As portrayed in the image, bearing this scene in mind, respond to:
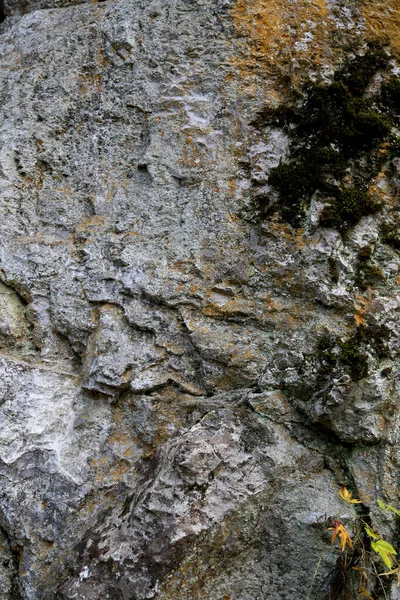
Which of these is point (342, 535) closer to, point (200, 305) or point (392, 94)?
point (200, 305)

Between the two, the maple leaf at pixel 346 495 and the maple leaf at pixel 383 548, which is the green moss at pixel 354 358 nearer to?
the maple leaf at pixel 346 495

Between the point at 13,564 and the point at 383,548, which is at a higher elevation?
the point at 383,548

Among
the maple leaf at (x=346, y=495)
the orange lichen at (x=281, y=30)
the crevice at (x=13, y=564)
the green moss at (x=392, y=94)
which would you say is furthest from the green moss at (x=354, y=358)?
the crevice at (x=13, y=564)

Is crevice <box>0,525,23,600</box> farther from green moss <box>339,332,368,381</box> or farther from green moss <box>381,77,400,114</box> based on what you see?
green moss <box>381,77,400,114</box>

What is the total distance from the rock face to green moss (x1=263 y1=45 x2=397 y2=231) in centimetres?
1

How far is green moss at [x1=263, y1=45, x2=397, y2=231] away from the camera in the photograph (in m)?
2.21

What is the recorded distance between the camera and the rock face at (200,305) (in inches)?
79.7

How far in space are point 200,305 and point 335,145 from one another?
889mm

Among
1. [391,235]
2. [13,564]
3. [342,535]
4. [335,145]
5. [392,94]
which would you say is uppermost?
[392,94]

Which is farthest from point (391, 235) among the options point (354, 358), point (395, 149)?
point (354, 358)

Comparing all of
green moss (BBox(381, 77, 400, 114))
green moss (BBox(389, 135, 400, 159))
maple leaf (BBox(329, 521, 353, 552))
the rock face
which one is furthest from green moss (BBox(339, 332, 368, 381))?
green moss (BBox(381, 77, 400, 114))

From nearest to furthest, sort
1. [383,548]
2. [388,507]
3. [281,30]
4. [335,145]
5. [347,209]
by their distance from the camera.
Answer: [383,548] → [388,507] → [347,209] → [335,145] → [281,30]

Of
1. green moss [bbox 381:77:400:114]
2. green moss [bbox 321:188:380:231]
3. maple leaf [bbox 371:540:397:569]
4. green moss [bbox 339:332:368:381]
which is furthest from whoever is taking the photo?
green moss [bbox 381:77:400:114]

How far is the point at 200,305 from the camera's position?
2240 millimetres
